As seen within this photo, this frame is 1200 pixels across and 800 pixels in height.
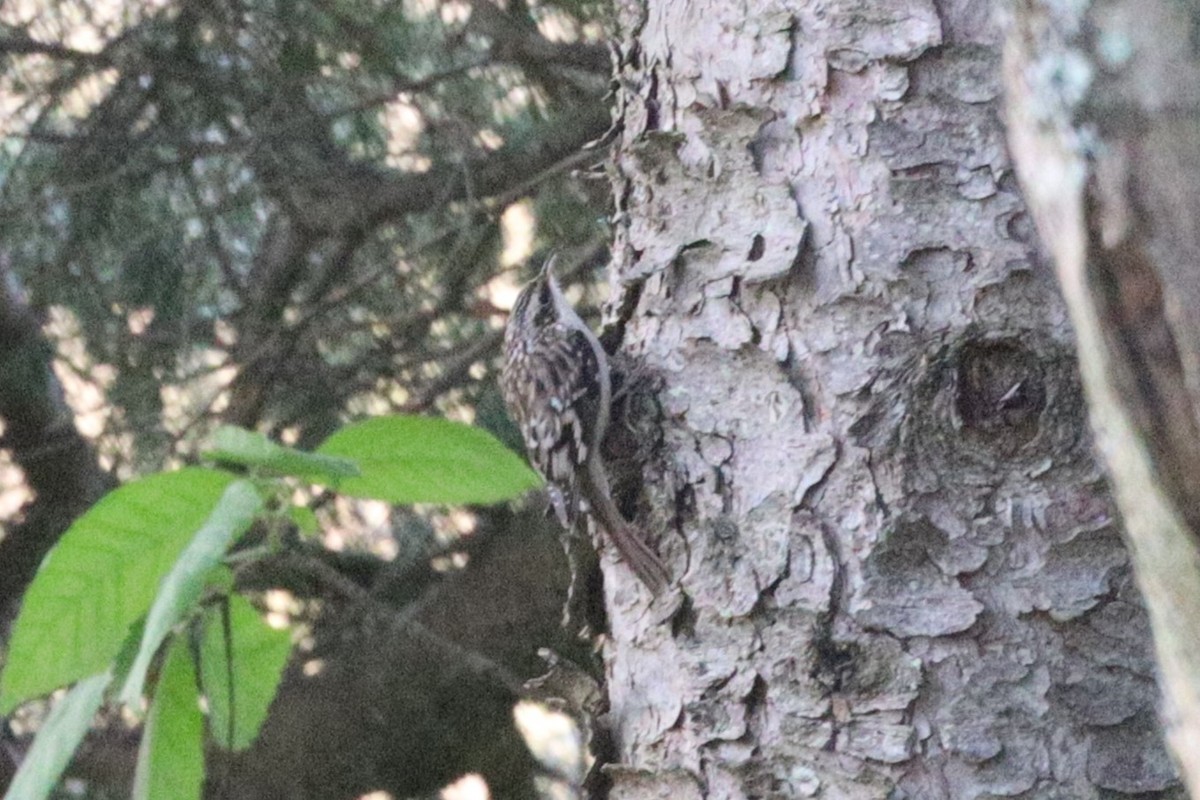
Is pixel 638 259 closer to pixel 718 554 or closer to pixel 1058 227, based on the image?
pixel 718 554

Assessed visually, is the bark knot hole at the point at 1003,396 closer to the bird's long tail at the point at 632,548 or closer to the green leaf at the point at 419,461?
the bird's long tail at the point at 632,548

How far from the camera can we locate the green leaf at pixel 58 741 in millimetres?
632

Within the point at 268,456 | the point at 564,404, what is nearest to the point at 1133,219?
the point at 268,456

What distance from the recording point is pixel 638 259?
3.65 ft

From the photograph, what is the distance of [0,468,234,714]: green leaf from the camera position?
68 cm

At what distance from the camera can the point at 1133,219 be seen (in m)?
0.43

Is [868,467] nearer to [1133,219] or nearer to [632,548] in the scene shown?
[632,548]

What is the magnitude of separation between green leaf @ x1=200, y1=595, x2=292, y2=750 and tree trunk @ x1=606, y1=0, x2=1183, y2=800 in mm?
295

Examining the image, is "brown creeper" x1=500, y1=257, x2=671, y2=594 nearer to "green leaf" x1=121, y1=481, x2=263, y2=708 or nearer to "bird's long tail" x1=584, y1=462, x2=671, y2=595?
"bird's long tail" x1=584, y1=462, x2=671, y2=595

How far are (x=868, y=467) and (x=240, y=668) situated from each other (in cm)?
41

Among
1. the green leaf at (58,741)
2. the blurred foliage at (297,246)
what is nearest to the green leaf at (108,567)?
the green leaf at (58,741)

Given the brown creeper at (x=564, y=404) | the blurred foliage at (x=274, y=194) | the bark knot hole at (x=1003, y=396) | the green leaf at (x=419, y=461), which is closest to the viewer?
the green leaf at (x=419, y=461)

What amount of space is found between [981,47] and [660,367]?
12.4 inches

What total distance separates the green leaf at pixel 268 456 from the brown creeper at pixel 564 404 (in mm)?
416
